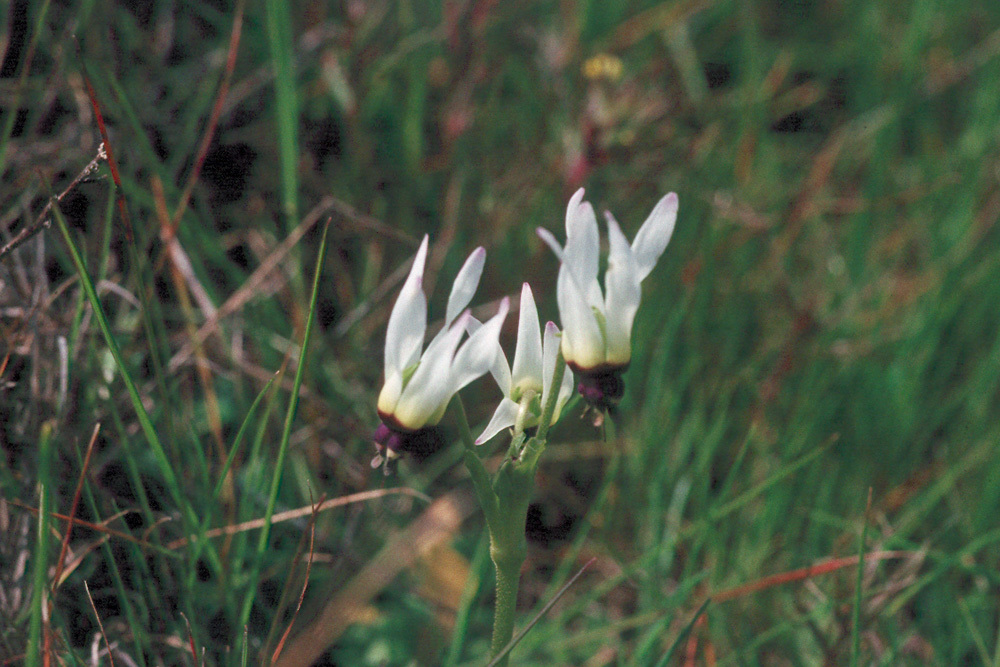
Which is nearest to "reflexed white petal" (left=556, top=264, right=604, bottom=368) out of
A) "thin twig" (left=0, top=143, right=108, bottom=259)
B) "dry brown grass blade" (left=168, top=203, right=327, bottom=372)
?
"thin twig" (left=0, top=143, right=108, bottom=259)

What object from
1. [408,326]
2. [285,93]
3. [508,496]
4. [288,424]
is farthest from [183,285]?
[508,496]

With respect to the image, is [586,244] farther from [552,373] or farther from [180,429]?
[180,429]

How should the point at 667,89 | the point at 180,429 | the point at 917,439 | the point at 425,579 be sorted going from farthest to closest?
the point at 667,89 → the point at 917,439 → the point at 425,579 → the point at 180,429

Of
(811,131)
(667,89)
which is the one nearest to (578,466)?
(667,89)

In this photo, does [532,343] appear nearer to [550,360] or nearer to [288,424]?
[550,360]

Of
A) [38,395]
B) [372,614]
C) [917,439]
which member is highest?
[38,395]

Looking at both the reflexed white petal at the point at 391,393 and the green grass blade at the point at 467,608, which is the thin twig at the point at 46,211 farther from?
the green grass blade at the point at 467,608

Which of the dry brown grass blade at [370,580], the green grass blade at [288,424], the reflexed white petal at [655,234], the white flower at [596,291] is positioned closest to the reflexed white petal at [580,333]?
the white flower at [596,291]
